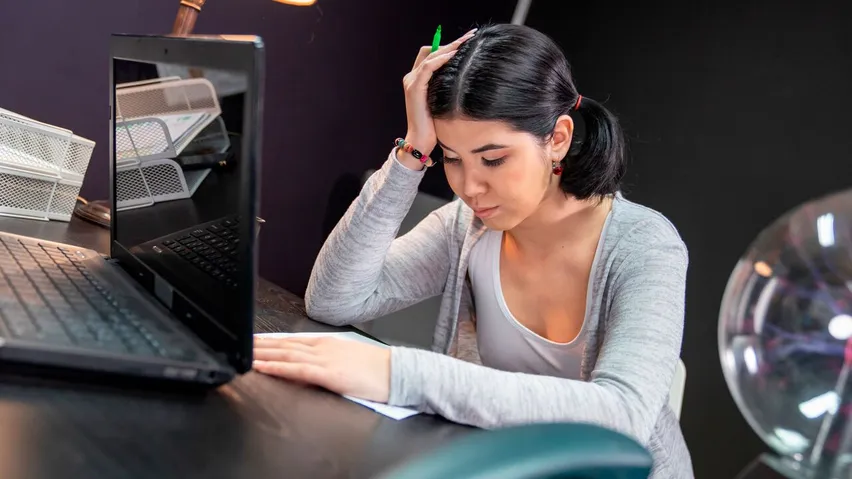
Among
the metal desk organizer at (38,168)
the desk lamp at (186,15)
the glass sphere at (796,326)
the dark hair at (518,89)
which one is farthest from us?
the desk lamp at (186,15)

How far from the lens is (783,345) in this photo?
0.50 meters

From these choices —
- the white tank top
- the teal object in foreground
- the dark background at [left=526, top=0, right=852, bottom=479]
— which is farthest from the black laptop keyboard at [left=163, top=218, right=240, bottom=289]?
the dark background at [left=526, top=0, right=852, bottom=479]

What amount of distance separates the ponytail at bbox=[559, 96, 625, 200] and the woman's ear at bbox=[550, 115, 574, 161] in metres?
0.02

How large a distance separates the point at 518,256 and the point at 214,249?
59cm

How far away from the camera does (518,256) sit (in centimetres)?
121

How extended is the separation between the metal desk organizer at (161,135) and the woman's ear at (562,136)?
1.76 feet

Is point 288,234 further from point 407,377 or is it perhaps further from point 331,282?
point 407,377

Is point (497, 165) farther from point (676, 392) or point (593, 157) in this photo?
point (676, 392)

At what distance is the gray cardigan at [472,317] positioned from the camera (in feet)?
2.50

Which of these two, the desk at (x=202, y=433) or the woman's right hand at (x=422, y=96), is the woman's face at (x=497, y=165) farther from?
the desk at (x=202, y=433)

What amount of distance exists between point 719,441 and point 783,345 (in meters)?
1.39

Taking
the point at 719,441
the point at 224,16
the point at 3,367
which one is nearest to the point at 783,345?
the point at 3,367

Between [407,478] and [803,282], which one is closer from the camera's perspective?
[407,478]

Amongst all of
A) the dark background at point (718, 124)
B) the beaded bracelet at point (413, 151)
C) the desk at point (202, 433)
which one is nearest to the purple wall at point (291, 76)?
the dark background at point (718, 124)
